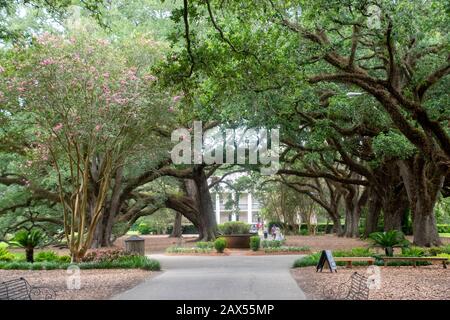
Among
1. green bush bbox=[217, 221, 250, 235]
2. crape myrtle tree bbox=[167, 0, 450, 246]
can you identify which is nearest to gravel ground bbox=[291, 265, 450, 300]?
crape myrtle tree bbox=[167, 0, 450, 246]

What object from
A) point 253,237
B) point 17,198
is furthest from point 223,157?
point 17,198

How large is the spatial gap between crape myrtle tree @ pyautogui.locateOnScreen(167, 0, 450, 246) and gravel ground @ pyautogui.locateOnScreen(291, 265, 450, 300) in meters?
3.17

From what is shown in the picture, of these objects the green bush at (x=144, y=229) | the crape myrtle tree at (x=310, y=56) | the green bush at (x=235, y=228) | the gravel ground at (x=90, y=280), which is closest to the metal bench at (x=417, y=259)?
the crape myrtle tree at (x=310, y=56)

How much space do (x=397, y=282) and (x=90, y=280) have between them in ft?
25.1

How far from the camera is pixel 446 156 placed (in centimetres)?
1390

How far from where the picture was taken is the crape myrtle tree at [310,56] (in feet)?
36.9

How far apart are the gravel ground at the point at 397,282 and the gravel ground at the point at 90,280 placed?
4.24 m

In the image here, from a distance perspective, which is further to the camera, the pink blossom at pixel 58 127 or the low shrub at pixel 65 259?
Result: the low shrub at pixel 65 259

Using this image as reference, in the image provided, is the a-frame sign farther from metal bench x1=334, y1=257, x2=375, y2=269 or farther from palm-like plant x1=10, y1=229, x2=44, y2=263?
palm-like plant x1=10, y1=229, x2=44, y2=263

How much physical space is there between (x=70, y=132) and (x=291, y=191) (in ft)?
110

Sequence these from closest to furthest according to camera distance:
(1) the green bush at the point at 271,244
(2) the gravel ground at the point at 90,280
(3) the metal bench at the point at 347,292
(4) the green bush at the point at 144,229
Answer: (3) the metal bench at the point at 347,292 < (2) the gravel ground at the point at 90,280 < (1) the green bush at the point at 271,244 < (4) the green bush at the point at 144,229

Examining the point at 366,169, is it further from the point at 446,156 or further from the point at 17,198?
the point at 17,198

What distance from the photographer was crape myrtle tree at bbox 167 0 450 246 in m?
11.2

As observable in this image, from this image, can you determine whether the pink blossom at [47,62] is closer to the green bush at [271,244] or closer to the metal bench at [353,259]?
the metal bench at [353,259]
